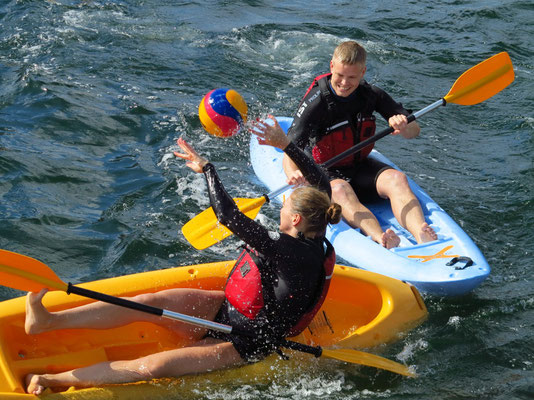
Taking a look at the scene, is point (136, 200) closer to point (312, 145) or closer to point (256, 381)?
point (312, 145)

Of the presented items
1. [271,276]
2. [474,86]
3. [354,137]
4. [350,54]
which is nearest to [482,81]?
[474,86]

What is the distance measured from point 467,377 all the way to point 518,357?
0.40 metres

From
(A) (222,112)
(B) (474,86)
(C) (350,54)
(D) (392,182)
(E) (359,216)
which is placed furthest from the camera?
(A) (222,112)

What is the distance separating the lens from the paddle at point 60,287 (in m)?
3.36

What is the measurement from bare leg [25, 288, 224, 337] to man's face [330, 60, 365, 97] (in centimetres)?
192

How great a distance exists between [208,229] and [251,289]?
1.20m

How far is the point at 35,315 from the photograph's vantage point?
3520 millimetres

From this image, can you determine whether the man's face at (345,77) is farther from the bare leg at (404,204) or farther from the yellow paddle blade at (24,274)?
the yellow paddle blade at (24,274)

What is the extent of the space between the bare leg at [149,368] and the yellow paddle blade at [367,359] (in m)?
0.52

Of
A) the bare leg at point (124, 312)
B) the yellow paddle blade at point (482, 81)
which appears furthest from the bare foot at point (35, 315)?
the yellow paddle blade at point (482, 81)

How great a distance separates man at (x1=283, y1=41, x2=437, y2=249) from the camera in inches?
204

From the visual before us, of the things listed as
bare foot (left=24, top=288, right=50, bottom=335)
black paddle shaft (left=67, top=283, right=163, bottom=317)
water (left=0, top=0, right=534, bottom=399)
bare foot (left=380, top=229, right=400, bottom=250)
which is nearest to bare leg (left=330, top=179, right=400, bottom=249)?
bare foot (left=380, top=229, right=400, bottom=250)

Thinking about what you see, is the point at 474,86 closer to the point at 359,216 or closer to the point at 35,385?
the point at 359,216

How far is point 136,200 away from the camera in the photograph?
5945 mm
